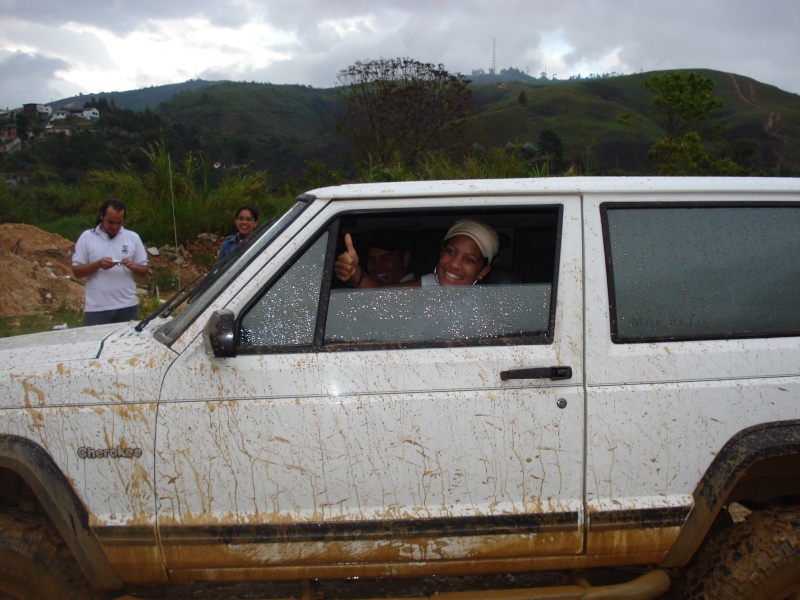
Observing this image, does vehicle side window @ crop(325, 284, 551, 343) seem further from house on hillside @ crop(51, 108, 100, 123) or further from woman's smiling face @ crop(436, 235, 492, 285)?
house on hillside @ crop(51, 108, 100, 123)

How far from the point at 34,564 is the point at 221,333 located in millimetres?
1073

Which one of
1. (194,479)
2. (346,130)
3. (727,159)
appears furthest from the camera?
(727,159)

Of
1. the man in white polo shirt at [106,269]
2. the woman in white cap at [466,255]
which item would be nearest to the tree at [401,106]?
the man in white polo shirt at [106,269]

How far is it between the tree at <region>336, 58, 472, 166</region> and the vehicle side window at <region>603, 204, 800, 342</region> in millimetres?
17380

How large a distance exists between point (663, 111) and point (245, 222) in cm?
2142

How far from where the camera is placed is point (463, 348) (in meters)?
2.43

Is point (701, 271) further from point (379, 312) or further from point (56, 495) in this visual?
point (56, 495)

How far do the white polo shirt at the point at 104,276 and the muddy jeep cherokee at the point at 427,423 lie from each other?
9.36 feet

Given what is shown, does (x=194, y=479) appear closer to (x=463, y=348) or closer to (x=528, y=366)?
(x=463, y=348)

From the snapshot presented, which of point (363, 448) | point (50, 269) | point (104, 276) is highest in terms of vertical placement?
point (104, 276)

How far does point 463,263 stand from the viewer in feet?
10.1

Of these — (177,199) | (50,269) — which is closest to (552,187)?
(50,269)

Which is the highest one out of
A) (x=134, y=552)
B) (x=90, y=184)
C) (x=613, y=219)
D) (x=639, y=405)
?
(x=90, y=184)

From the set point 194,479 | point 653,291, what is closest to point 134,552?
point 194,479
